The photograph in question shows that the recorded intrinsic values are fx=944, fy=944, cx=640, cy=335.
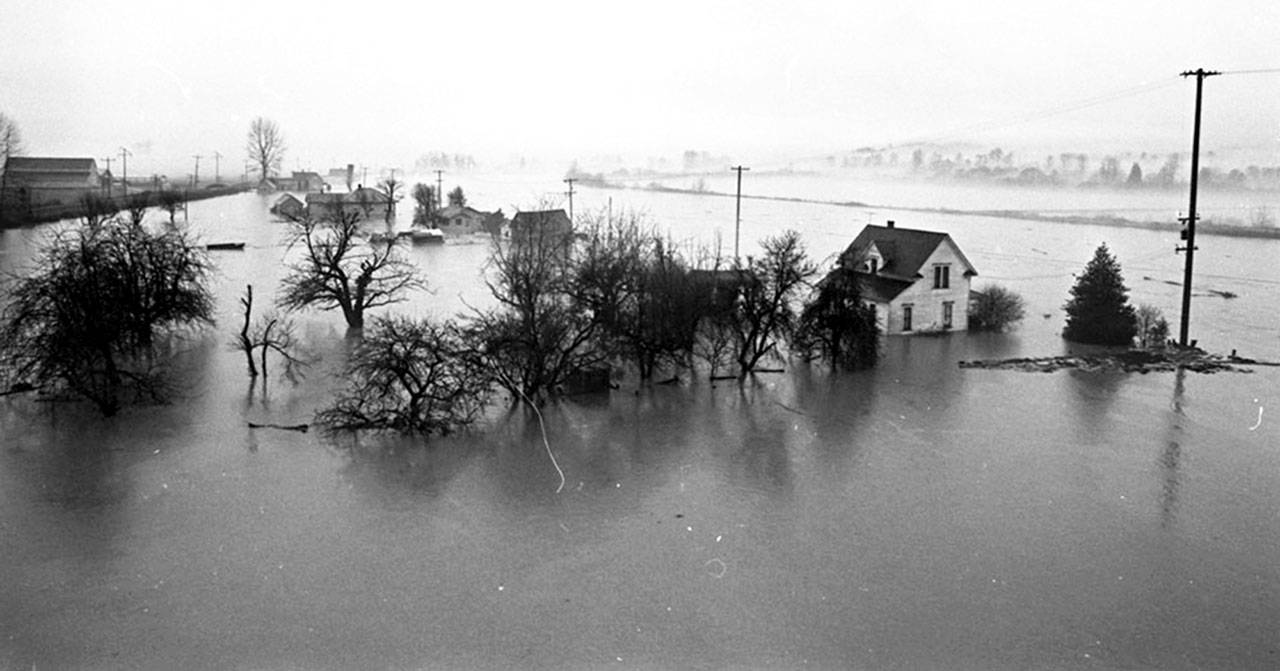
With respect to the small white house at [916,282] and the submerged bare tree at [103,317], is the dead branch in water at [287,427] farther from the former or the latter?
the small white house at [916,282]

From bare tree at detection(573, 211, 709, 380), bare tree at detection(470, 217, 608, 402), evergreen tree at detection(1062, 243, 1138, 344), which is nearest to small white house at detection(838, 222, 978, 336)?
evergreen tree at detection(1062, 243, 1138, 344)

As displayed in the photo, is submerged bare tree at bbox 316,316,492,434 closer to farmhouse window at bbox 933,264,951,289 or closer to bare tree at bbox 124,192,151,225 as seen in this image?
farmhouse window at bbox 933,264,951,289

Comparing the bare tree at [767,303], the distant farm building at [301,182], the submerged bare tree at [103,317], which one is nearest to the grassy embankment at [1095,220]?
the bare tree at [767,303]

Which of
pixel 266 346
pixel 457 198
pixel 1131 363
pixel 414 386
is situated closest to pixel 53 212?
pixel 266 346

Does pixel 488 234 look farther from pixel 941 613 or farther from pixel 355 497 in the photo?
pixel 941 613

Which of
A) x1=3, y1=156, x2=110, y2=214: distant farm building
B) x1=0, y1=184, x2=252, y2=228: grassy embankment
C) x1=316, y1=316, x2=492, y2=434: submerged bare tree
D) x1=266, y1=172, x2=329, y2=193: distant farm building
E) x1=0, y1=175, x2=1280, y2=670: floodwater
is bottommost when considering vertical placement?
x1=0, y1=175, x2=1280, y2=670: floodwater

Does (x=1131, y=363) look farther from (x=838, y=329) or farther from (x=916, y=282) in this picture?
(x=838, y=329)

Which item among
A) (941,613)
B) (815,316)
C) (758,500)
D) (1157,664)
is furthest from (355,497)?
(815,316)
